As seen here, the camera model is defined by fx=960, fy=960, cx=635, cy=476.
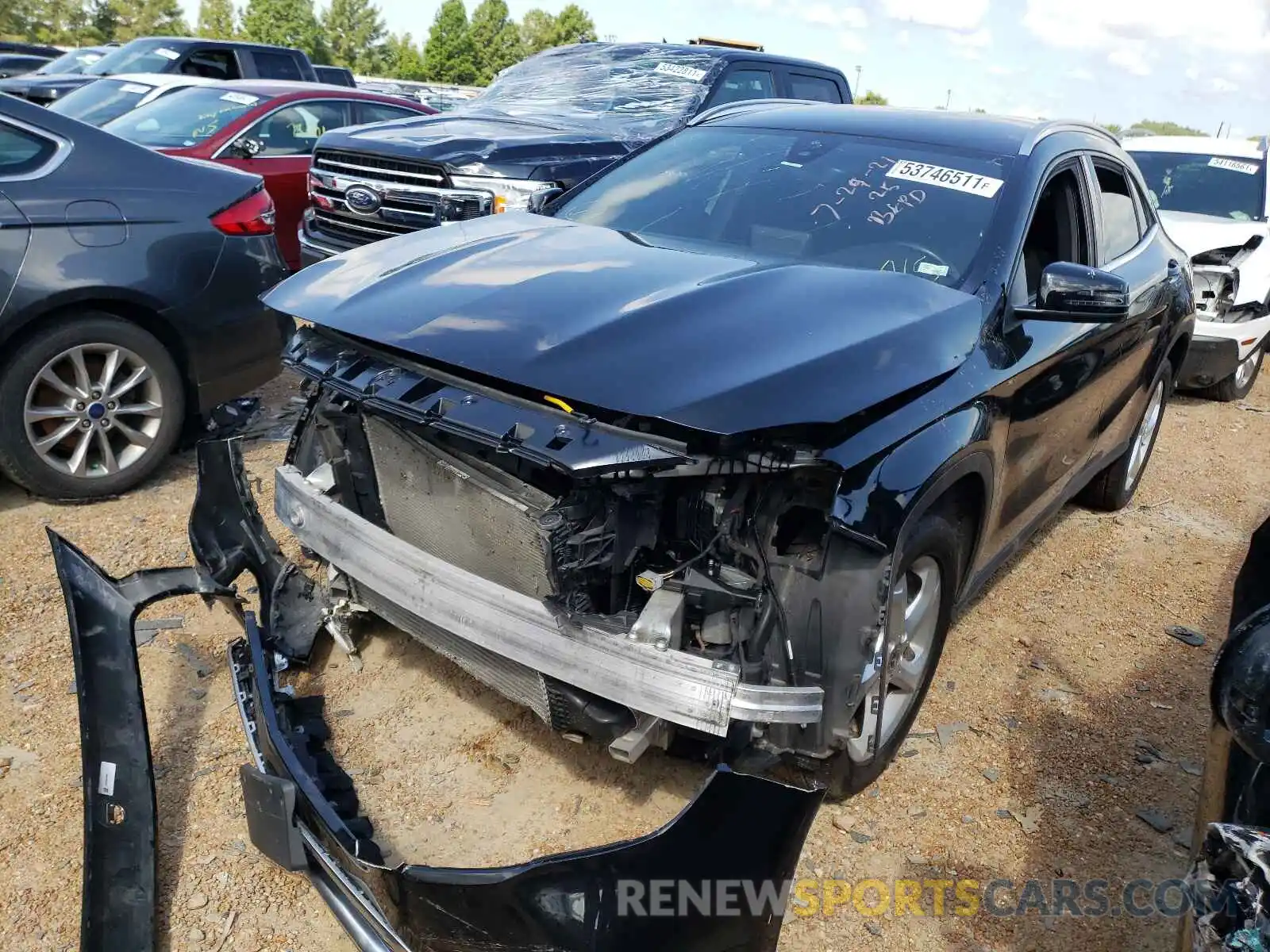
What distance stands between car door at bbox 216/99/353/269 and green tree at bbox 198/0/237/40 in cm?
5881

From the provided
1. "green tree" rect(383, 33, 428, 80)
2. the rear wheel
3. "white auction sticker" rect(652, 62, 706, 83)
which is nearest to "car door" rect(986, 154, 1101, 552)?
"white auction sticker" rect(652, 62, 706, 83)

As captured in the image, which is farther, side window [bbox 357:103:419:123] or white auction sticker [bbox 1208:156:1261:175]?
side window [bbox 357:103:419:123]

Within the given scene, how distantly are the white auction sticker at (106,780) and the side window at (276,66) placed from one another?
1334 centimetres

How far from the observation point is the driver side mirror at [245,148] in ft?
24.0

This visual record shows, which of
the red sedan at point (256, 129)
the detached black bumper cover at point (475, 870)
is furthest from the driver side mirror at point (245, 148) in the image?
the detached black bumper cover at point (475, 870)

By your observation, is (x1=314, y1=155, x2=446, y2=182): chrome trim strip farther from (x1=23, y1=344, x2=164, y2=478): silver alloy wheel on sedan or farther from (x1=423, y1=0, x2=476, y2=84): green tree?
(x1=423, y1=0, x2=476, y2=84): green tree

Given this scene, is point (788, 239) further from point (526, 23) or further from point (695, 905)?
point (526, 23)

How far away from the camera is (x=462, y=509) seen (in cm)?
242

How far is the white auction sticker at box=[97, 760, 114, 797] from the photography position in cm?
222

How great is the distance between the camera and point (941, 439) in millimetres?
2459

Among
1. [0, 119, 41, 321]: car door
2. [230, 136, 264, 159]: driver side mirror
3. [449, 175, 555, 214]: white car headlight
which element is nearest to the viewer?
[0, 119, 41, 321]: car door

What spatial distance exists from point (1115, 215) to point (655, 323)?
2.69 metres

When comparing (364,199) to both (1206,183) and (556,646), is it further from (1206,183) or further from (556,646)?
(1206,183)

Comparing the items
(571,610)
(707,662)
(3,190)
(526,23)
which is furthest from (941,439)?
(526,23)
